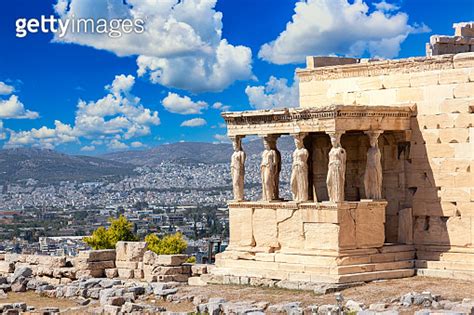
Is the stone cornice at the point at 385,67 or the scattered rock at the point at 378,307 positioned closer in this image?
the scattered rock at the point at 378,307

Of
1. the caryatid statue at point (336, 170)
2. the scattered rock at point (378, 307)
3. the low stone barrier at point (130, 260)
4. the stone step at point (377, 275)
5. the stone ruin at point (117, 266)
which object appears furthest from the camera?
the low stone barrier at point (130, 260)

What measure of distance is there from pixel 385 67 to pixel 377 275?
14.6ft

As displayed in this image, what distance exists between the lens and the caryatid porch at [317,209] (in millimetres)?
22656

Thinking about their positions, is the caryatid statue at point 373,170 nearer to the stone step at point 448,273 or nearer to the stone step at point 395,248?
the stone step at point 395,248

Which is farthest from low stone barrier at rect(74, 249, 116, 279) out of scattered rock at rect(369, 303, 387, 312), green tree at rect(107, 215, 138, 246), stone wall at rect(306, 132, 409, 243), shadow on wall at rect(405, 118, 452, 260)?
green tree at rect(107, 215, 138, 246)

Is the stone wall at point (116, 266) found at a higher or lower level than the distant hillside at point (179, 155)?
lower

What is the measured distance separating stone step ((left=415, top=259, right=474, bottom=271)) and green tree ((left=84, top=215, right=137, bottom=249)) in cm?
1711

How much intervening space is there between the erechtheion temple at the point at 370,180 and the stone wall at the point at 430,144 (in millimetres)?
21

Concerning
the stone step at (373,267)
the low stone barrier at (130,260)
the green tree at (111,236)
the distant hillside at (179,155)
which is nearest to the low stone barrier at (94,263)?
the low stone barrier at (130,260)

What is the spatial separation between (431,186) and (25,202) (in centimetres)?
9442

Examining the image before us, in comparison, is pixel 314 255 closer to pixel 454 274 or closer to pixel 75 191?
pixel 454 274

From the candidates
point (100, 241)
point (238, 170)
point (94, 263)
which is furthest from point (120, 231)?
point (238, 170)

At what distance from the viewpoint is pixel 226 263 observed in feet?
80.7

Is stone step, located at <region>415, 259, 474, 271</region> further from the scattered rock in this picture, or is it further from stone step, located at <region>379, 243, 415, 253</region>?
the scattered rock
